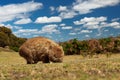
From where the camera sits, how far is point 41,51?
21.4 meters

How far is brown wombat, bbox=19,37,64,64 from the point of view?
21453 mm

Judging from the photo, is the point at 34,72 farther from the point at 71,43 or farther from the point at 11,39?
the point at 11,39

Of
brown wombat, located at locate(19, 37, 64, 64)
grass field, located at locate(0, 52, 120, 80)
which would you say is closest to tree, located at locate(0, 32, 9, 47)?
brown wombat, located at locate(19, 37, 64, 64)

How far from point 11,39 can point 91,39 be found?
22240mm

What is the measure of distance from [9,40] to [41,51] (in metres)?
64.8

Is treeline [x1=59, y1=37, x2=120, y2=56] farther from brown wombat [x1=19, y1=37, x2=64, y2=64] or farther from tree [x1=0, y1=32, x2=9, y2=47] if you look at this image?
brown wombat [x1=19, y1=37, x2=64, y2=64]

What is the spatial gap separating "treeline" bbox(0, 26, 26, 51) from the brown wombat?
5695 cm

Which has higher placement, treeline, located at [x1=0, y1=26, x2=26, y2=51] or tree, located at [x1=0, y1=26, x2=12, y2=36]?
tree, located at [x1=0, y1=26, x2=12, y2=36]

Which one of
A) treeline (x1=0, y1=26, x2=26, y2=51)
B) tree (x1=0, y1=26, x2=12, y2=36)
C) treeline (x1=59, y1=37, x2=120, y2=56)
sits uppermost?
tree (x1=0, y1=26, x2=12, y2=36)

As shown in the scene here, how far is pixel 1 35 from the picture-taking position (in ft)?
273

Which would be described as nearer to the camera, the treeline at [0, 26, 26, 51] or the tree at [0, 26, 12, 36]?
the treeline at [0, 26, 26, 51]

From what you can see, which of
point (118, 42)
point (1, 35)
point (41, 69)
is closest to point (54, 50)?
point (41, 69)

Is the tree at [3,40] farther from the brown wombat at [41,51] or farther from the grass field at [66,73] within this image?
the grass field at [66,73]

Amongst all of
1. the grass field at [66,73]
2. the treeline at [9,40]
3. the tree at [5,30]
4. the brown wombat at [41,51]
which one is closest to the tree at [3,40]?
the treeline at [9,40]
